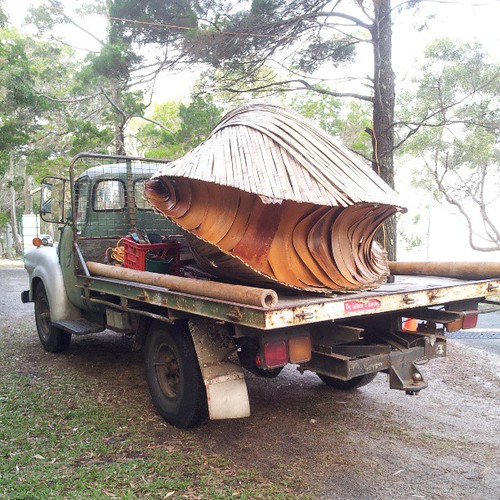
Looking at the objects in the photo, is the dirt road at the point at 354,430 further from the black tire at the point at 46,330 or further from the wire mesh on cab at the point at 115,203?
the wire mesh on cab at the point at 115,203

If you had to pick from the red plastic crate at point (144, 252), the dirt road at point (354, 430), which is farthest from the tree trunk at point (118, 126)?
the red plastic crate at point (144, 252)

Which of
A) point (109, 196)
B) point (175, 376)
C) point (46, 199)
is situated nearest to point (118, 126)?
point (46, 199)

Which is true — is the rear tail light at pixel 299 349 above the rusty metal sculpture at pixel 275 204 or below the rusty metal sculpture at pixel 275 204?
below

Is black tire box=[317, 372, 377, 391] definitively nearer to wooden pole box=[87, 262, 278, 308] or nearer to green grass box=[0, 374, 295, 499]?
green grass box=[0, 374, 295, 499]

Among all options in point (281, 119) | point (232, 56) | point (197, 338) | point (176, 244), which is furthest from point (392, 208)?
point (232, 56)

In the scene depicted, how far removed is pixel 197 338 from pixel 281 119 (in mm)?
1982

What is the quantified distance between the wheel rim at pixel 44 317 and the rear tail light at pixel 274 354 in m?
4.17

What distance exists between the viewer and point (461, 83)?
16422 millimetres

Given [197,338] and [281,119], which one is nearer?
[197,338]

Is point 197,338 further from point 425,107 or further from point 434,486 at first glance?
point 425,107

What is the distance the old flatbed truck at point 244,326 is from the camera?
3422 millimetres

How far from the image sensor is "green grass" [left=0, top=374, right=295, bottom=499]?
3307mm

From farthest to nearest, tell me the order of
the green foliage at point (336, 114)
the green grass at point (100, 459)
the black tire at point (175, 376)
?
the green foliage at point (336, 114), the black tire at point (175, 376), the green grass at point (100, 459)

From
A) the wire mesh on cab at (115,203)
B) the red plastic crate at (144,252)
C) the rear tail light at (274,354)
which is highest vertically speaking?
the wire mesh on cab at (115,203)
